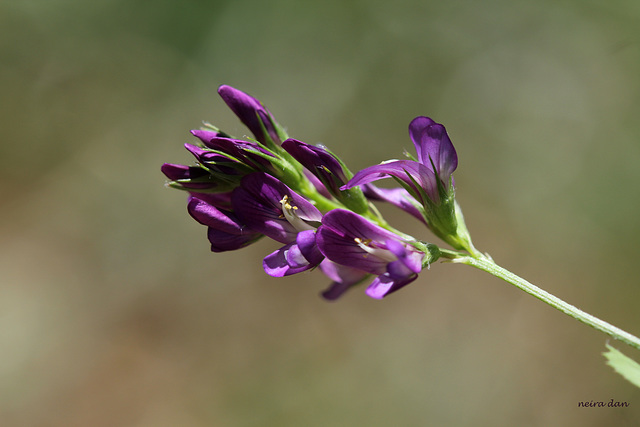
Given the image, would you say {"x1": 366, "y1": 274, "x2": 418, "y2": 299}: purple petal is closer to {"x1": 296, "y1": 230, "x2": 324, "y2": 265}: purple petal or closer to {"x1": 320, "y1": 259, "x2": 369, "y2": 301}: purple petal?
{"x1": 296, "y1": 230, "x2": 324, "y2": 265}: purple petal

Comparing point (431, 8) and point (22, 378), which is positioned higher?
point (431, 8)

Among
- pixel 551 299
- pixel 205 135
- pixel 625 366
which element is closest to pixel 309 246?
pixel 205 135

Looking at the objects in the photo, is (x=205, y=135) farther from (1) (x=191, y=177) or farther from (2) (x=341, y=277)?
(2) (x=341, y=277)

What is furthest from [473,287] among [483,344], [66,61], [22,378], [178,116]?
[66,61]

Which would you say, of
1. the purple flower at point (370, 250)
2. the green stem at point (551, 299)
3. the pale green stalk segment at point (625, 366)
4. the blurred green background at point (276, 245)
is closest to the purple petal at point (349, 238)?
the purple flower at point (370, 250)

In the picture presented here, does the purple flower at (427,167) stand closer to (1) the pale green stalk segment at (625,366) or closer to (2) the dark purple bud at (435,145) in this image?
(2) the dark purple bud at (435,145)

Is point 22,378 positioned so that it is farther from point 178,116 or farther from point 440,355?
point 440,355
